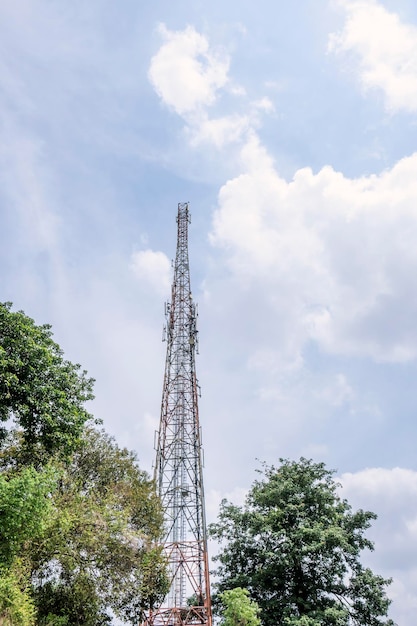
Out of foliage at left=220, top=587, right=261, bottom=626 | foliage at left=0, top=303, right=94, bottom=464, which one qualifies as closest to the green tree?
foliage at left=220, top=587, right=261, bottom=626

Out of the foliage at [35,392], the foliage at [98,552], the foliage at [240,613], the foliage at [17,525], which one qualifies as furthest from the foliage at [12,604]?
the foliage at [240,613]

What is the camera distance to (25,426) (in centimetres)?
1616

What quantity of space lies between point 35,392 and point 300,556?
39.0ft

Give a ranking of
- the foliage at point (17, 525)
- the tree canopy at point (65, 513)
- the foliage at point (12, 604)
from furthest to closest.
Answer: the tree canopy at point (65, 513), the foliage at point (17, 525), the foliage at point (12, 604)

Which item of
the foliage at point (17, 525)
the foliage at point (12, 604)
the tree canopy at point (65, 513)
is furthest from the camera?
the tree canopy at point (65, 513)

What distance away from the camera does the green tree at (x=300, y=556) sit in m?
18.7

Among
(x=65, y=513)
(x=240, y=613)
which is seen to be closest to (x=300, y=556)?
(x=240, y=613)

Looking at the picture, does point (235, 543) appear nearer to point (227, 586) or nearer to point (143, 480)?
point (227, 586)

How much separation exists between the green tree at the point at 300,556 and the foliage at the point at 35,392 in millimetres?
9082

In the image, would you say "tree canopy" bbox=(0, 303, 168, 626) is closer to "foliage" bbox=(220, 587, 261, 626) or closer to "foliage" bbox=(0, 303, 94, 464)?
"foliage" bbox=(0, 303, 94, 464)

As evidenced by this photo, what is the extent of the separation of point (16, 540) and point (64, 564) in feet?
10.8

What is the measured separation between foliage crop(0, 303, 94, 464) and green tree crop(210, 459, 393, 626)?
9082 millimetres

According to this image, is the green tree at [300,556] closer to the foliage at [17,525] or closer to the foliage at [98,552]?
the foliage at [98,552]

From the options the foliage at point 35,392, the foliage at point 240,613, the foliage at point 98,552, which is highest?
the foliage at point 35,392
